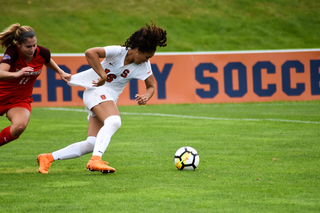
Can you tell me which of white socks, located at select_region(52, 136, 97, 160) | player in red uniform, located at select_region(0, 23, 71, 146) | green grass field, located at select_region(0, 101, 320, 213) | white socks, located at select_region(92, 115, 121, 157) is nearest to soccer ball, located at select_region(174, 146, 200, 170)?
green grass field, located at select_region(0, 101, 320, 213)

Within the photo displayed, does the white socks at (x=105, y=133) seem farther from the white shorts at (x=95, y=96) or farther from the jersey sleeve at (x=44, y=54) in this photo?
the jersey sleeve at (x=44, y=54)

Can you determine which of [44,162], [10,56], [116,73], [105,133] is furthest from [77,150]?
[10,56]

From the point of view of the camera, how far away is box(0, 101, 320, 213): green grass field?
4.33 meters

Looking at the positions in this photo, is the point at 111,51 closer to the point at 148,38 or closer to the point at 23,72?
the point at 148,38

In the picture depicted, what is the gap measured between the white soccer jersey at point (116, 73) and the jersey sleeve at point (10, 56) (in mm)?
846

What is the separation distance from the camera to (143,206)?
166 inches

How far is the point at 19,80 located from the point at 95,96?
994 millimetres

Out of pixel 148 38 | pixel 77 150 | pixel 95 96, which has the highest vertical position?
pixel 148 38

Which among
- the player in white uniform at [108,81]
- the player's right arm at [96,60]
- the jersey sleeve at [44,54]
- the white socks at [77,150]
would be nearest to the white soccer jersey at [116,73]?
the player in white uniform at [108,81]

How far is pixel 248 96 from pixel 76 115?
7.00 m

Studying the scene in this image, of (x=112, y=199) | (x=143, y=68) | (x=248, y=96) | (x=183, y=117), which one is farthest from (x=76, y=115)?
(x=112, y=199)

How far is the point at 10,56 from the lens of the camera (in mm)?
5633

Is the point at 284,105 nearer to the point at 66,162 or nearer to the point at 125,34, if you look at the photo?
the point at 66,162

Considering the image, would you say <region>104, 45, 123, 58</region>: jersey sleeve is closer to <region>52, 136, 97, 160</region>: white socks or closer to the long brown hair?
the long brown hair
